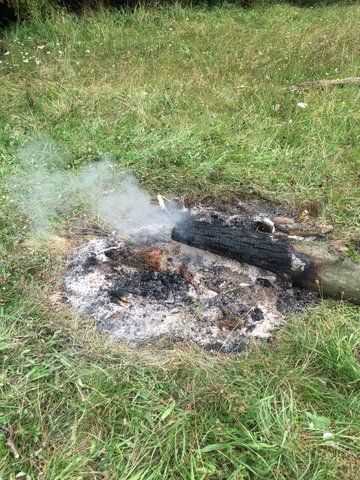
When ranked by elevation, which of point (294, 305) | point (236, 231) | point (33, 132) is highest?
point (33, 132)

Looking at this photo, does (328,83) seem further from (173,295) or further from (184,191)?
(173,295)

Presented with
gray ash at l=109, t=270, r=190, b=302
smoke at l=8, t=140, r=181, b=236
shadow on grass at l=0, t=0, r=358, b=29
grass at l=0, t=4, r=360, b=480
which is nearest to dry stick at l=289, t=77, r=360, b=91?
grass at l=0, t=4, r=360, b=480

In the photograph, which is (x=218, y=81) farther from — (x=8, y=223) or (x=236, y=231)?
(x=8, y=223)

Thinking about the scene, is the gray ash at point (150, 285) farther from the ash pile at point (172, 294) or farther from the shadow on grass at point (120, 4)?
the shadow on grass at point (120, 4)

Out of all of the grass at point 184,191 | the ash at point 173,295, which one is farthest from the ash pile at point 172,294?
the grass at point 184,191

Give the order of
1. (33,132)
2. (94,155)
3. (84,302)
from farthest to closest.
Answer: (33,132) < (94,155) < (84,302)

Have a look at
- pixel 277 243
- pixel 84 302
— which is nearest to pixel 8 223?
pixel 84 302

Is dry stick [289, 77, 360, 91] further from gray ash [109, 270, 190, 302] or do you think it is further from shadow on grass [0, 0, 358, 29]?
shadow on grass [0, 0, 358, 29]

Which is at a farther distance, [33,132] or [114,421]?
[33,132]

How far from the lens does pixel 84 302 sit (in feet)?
8.73

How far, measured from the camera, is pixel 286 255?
9.27 feet

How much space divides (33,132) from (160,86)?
1566 millimetres

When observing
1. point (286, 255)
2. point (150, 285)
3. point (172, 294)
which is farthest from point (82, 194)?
point (286, 255)

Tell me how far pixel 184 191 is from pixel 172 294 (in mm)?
1180
